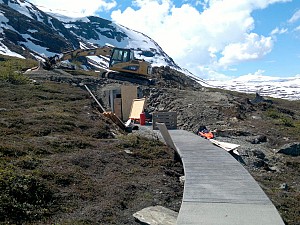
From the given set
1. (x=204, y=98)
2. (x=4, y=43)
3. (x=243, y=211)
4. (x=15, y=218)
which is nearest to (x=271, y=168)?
(x=243, y=211)

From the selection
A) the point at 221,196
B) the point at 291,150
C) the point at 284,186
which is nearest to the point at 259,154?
the point at 291,150

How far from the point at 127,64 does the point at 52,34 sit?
85.1m

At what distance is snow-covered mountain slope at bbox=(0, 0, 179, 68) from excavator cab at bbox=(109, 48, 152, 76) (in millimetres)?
43468

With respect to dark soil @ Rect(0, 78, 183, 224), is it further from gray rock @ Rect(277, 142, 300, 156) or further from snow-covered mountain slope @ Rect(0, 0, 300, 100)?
snow-covered mountain slope @ Rect(0, 0, 300, 100)

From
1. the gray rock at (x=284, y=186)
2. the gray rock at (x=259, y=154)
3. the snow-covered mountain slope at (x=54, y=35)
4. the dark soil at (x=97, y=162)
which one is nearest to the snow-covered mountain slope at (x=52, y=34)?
the snow-covered mountain slope at (x=54, y=35)

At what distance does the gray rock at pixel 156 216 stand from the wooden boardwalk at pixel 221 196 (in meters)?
0.36

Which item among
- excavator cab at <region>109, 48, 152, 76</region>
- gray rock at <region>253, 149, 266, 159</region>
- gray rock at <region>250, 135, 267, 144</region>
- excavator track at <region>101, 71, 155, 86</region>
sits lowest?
gray rock at <region>253, 149, 266, 159</region>

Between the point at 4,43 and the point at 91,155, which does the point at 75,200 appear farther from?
the point at 4,43

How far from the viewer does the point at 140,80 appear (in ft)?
111

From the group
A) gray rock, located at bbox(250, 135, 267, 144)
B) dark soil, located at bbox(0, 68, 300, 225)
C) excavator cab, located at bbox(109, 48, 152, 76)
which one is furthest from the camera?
excavator cab, located at bbox(109, 48, 152, 76)

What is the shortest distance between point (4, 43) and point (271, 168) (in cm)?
7440

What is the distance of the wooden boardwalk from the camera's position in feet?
21.8

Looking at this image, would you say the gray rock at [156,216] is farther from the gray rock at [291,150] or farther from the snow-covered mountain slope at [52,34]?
the snow-covered mountain slope at [52,34]

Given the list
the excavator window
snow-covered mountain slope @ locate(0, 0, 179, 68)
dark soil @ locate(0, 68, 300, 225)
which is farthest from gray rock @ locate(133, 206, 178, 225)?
snow-covered mountain slope @ locate(0, 0, 179, 68)
